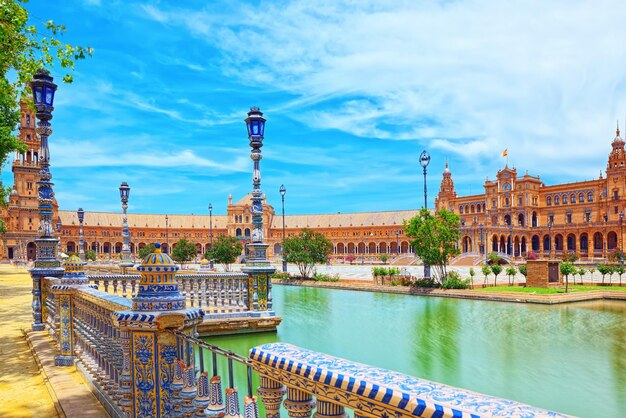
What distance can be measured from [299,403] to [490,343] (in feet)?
40.3

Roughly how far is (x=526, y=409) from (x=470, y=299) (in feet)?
79.6

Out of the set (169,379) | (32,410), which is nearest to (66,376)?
(32,410)

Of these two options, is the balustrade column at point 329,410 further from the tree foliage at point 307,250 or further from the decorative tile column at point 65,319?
the tree foliage at point 307,250

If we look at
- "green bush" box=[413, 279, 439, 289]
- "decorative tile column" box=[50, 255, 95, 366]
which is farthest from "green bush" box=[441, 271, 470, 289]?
"decorative tile column" box=[50, 255, 95, 366]

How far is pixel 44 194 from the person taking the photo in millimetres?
10242

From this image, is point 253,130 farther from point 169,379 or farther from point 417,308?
point 417,308

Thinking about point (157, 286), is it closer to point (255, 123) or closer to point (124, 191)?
point (255, 123)

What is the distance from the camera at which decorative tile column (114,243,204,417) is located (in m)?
3.75

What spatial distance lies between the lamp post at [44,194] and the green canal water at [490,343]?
4030 millimetres

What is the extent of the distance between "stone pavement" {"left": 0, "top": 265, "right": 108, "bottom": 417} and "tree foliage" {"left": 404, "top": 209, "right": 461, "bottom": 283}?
22.6m

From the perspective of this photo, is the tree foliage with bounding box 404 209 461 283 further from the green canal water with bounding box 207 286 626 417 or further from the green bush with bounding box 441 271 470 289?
the green canal water with bounding box 207 286 626 417

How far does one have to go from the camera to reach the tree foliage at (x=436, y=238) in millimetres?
28922

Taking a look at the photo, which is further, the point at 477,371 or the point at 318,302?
the point at 318,302

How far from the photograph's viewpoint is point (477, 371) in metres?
10.5
